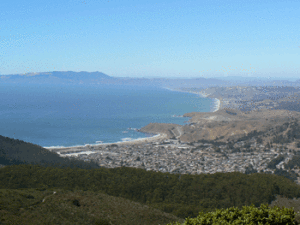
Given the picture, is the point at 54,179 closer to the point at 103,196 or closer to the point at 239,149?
the point at 103,196

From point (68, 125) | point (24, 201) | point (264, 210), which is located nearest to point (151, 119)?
point (68, 125)

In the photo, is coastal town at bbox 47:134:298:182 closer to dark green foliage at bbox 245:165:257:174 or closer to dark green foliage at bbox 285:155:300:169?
dark green foliage at bbox 245:165:257:174

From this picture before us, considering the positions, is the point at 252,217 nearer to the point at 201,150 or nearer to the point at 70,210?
the point at 70,210

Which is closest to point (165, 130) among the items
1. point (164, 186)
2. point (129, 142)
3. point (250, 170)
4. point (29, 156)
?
point (129, 142)

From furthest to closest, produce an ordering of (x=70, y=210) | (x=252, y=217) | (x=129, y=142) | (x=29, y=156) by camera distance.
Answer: (x=129, y=142), (x=29, y=156), (x=70, y=210), (x=252, y=217)

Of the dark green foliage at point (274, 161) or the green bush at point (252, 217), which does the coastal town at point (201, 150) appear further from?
the green bush at point (252, 217)

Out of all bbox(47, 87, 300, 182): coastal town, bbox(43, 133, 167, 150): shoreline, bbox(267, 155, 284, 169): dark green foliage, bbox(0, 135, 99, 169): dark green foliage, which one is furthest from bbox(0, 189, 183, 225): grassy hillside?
bbox(43, 133, 167, 150): shoreline
